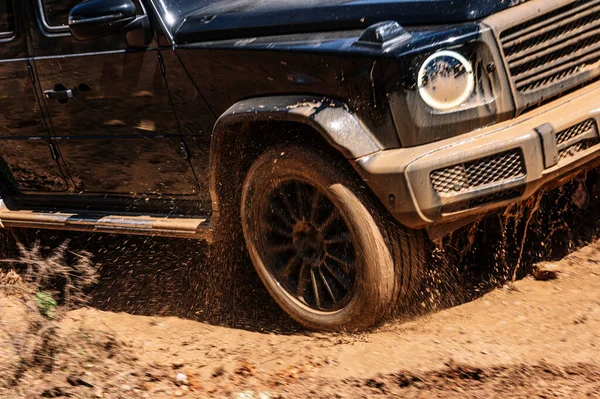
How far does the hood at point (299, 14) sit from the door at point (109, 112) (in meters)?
0.25

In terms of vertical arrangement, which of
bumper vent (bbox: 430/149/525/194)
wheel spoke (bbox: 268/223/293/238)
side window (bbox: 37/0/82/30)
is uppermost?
side window (bbox: 37/0/82/30)

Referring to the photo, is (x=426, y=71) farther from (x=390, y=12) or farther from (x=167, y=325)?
(x=167, y=325)

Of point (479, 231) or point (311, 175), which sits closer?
point (311, 175)

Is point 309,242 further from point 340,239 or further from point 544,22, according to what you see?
point 544,22

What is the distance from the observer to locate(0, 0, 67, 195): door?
4.95 metres

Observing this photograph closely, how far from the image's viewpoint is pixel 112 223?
4734mm

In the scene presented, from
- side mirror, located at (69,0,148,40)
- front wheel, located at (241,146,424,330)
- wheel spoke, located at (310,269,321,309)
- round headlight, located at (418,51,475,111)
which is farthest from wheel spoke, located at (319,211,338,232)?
side mirror, located at (69,0,148,40)

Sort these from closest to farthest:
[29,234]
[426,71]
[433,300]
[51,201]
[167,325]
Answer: [426,71] → [433,300] → [167,325] → [51,201] → [29,234]

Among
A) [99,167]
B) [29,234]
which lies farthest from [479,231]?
[29,234]

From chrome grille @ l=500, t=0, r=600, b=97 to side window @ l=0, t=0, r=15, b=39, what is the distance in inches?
113

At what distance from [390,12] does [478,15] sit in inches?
13.8

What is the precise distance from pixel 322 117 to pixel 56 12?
1978 millimetres

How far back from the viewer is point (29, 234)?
606 centimetres

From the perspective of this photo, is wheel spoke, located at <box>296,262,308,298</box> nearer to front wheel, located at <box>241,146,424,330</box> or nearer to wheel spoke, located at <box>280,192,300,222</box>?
front wheel, located at <box>241,146,424,330</box>
